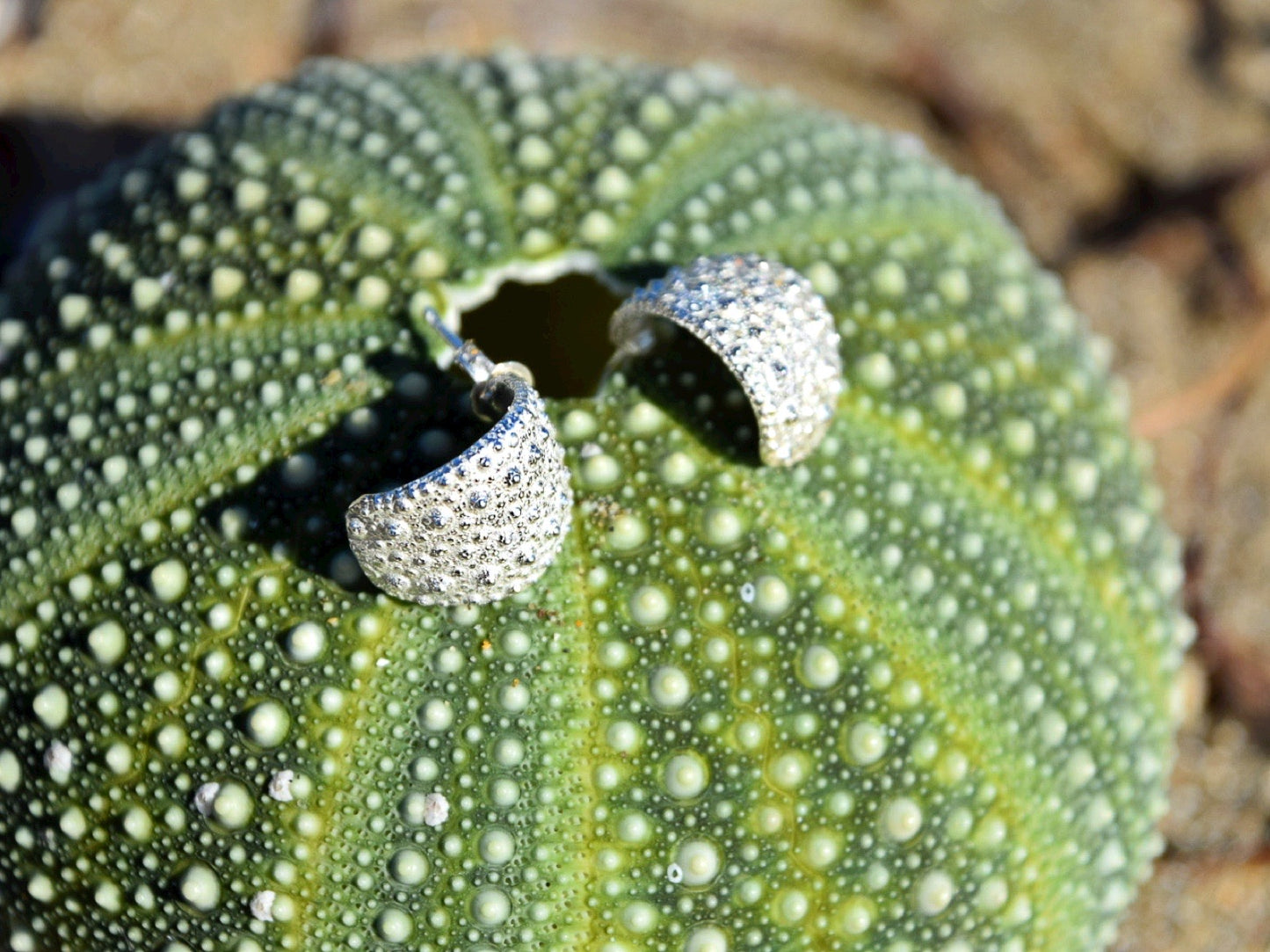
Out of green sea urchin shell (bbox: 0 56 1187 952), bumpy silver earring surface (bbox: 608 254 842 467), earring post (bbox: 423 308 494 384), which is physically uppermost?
bumpy silver earring surface (bbox: 608 254 842 467)

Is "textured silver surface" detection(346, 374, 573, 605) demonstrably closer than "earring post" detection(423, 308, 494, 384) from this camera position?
Yes

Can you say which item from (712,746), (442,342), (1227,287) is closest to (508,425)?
(442,342)

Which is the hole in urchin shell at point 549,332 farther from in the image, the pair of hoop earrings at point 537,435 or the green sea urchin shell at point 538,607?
the pair of hoop earrings at point 537,435

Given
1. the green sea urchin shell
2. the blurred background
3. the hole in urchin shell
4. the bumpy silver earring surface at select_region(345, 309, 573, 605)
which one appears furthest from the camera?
the blurred background

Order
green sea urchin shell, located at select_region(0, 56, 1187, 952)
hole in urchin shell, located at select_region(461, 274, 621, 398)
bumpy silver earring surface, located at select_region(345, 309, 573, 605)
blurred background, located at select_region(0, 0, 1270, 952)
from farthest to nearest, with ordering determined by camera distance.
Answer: blurred background, located at select_region(0, 0, 1270, 952) → hole in urchin shell, located at select_region(461, 274, 621, 398) → green sea urchin shell, located at select_region(0, 56, 1187, 952) → bumpy silver earring surface, located at select_region(345, 309, 573, 605)

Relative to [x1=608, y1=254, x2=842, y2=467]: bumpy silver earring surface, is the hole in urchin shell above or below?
below

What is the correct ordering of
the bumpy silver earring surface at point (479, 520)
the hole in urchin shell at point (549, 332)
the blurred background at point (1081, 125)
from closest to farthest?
the bumpy silver earring surface at point (479, 520), the hole in urchin shell at point (549, 332), the blurred background at point (1081, 125)

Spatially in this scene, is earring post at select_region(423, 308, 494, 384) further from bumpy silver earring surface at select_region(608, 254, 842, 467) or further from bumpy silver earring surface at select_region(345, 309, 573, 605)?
bumpy silver earring surface at select_region(608, 254, 842, 467)

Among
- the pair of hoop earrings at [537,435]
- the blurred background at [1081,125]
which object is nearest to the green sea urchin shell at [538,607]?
the pair of hoop earrings at [537,435]

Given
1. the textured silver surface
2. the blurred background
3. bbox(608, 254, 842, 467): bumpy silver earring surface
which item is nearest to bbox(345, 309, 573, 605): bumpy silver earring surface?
the textured silver surface
